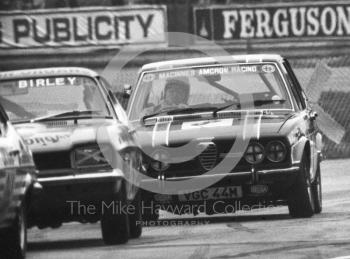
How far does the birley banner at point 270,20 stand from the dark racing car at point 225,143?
1720 cm

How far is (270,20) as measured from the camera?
100 ft

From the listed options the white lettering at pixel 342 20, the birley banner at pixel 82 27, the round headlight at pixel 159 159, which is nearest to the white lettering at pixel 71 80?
the round headlight at pixel 159 159

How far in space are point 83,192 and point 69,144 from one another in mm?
406

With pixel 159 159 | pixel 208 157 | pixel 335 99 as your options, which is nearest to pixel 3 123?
pixel 159 159

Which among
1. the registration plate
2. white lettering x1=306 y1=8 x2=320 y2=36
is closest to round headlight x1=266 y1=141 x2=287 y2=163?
the registration plate

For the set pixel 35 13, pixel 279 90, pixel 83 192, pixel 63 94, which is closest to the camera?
pixel 83 192

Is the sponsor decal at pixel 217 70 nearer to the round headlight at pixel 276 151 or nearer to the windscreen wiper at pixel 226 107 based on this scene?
the windscreen wiper at pixel 226 107

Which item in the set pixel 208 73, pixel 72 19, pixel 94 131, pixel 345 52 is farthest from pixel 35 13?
pixel 94 131

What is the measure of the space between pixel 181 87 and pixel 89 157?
2.65m

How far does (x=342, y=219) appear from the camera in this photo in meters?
12.4

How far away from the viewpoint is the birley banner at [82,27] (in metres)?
30.9

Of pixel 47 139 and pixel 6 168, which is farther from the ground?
pixel 6 168

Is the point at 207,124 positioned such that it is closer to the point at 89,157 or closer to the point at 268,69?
the point at 268,69

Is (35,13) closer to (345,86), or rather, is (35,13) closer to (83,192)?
(345,86)
